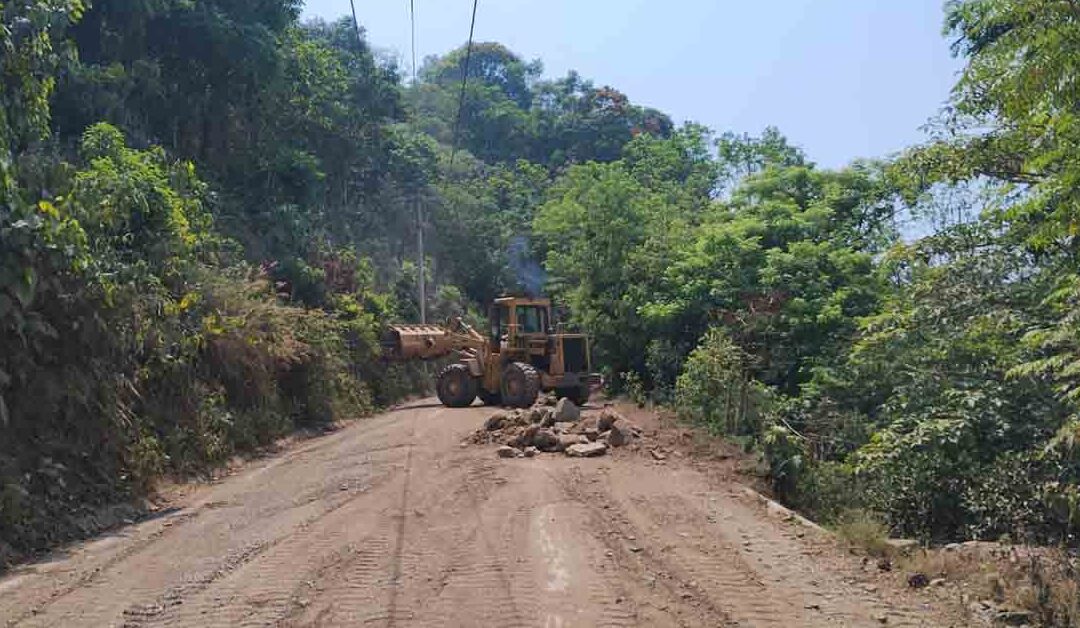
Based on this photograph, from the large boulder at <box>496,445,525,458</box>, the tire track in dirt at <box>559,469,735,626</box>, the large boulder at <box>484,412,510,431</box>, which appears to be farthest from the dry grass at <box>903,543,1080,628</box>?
the large boulder at <box>484,412,510,431</box>

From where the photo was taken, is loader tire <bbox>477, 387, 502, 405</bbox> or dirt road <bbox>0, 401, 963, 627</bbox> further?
loader tire <bbox>477, 387, 502, 405</bbox>

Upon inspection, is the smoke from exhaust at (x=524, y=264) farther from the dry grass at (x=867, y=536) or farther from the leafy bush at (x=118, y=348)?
the dry grass at (x=867, y=536)

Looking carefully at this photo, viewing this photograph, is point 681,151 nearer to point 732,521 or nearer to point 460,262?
point 460,262

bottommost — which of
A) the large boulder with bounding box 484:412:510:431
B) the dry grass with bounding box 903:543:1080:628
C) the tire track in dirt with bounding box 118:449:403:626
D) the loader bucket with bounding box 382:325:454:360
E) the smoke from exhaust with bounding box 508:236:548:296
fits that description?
the dry grass with bounding box 903:543:1080:628

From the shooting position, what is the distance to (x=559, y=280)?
34.3 metres

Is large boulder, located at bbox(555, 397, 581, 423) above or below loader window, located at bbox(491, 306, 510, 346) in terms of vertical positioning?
below

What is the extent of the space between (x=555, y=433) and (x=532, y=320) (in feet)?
29.4

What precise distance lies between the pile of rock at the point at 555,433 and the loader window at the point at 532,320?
22.0 ft

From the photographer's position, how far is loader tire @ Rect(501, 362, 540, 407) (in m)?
22.9

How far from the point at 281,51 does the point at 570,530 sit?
87.1 feet

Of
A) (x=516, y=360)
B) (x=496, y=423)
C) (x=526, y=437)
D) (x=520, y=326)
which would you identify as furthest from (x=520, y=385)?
(x=526, y=437)

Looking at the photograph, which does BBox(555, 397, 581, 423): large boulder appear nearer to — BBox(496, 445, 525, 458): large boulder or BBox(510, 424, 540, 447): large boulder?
BBox(510, 424, 540, 447): large boulder

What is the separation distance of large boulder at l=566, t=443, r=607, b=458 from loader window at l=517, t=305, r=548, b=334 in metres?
9.59

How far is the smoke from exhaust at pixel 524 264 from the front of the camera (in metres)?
53.4
